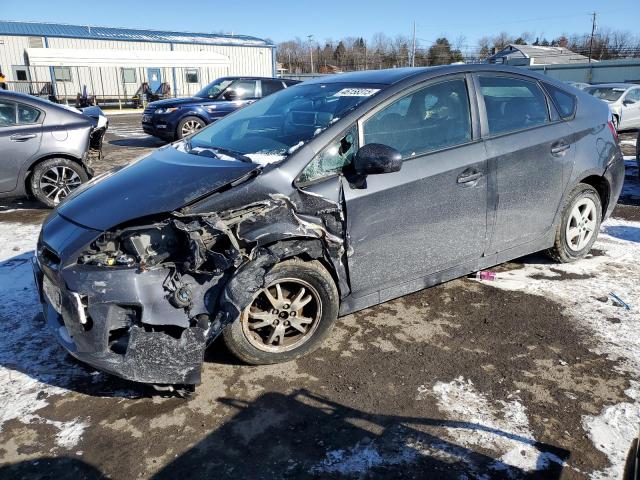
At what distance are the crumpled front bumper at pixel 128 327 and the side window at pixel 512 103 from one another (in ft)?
8.35

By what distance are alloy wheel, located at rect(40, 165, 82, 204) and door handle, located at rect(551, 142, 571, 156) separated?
5.89 meters

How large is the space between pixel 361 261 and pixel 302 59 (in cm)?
9139

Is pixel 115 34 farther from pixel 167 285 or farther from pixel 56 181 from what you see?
pixel 167 285

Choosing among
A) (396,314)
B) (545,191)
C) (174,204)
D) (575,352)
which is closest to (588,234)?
(545,191)

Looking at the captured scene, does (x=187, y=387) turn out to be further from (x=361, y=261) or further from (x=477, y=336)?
(x=477, y=336)

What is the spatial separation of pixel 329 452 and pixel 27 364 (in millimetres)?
2123

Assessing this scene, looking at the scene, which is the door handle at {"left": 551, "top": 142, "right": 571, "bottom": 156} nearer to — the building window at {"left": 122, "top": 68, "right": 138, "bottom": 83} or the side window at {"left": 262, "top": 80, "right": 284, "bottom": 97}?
the side window at {"left": 262, "top": 80, "right": 284, "bottom": 97}

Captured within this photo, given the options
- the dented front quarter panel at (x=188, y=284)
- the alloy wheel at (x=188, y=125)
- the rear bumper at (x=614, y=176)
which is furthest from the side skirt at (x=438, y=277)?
the alloy wheel at (x=188, y=125)

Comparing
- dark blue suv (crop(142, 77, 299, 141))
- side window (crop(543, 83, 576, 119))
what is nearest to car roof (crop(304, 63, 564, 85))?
side window (crop(543, 83, 576, 119))

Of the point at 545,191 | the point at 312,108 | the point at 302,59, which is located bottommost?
the point at 545,191

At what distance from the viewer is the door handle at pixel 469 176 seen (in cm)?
347

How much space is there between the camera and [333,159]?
3.11 metres

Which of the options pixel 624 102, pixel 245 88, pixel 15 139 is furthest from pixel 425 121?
pixel 624 102

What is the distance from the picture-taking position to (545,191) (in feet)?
13.2
